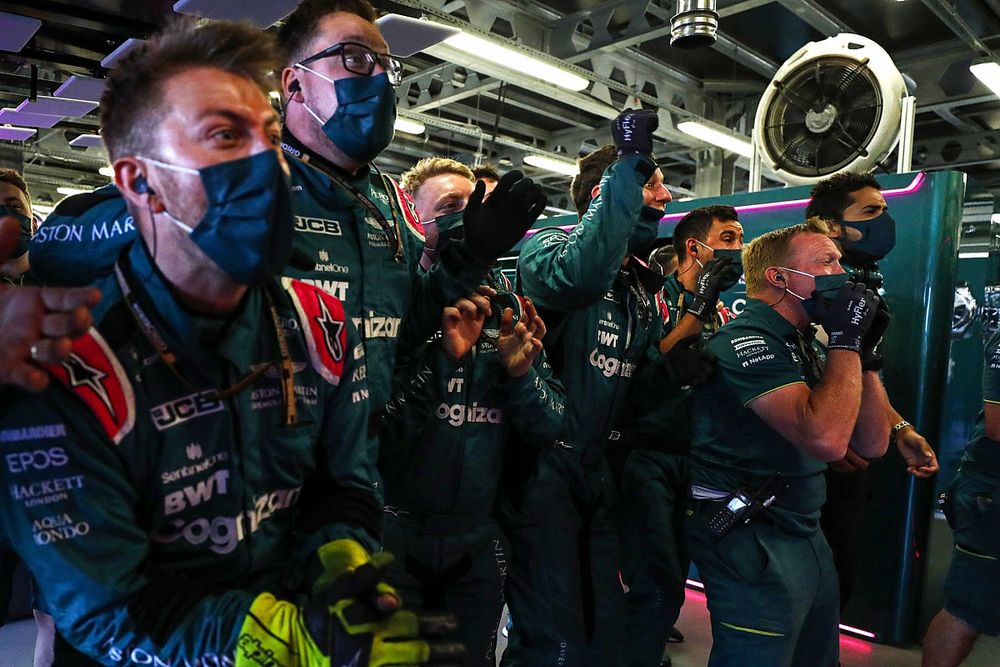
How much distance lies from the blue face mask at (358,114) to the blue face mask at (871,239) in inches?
93.4

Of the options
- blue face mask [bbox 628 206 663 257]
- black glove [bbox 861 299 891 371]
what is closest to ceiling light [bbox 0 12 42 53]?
blue face mask [bbox 628 206 663 257]

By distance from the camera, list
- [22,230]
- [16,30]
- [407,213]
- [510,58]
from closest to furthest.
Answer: [407,213] → [22,230] → [16,30] → [510,58]

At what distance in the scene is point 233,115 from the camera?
47.3 inches

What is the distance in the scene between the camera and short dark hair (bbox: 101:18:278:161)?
47.5 inches

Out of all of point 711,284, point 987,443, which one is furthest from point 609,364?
point 987,443

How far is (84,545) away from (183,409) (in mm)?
229

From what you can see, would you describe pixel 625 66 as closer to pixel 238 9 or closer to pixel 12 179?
pixel 238 9

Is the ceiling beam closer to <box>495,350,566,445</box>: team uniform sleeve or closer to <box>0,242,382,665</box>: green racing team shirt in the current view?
<box>495,350,566,445</box>: team uniform sleeve

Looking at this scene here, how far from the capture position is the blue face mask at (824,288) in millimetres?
2510

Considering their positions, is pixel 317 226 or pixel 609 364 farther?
pixel 609 364

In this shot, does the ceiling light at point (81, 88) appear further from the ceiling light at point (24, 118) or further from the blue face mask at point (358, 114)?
the blue face mask at point (358, 114)

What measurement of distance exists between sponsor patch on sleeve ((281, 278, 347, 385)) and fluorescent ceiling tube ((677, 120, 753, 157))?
772cm

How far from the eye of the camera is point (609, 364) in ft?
8.71

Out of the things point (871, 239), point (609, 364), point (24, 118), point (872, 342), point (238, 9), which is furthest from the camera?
point (24, 118)
